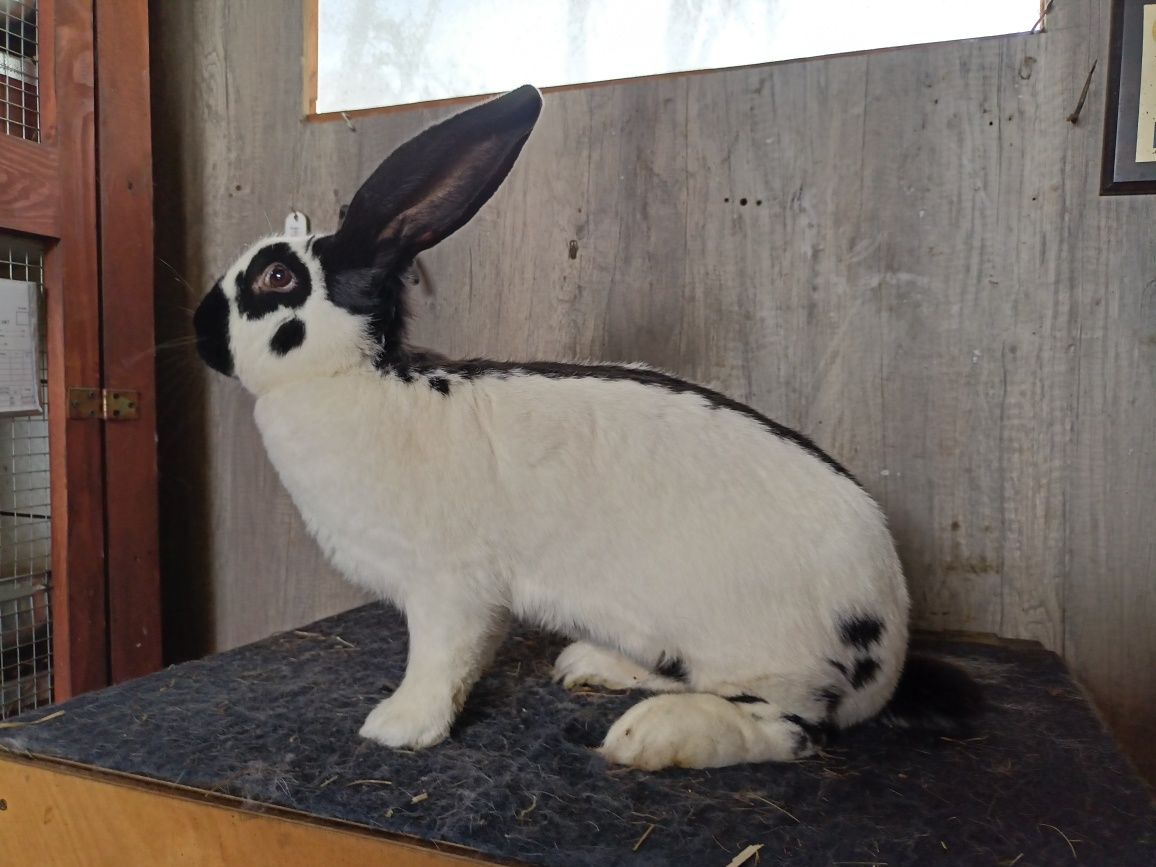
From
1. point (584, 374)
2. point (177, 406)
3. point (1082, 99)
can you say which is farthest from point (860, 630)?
point (177, 406)

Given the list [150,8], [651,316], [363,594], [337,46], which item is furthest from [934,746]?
[150,8]

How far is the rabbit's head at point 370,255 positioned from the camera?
915 millimetres

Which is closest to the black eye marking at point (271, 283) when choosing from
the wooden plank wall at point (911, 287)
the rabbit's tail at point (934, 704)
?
the wooden plank wall at point (911, 287)

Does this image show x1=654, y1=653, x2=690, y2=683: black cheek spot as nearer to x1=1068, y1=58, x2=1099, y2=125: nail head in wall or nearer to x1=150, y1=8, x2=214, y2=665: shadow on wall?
x1=1068, y1=58, x2=1099, y2=125: nail head in wall

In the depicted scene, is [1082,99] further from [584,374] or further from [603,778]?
[603,778]

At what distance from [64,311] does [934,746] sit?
1.38m

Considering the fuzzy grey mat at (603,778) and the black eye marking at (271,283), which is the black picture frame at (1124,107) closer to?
the fuzzy grey mat at (603,778)

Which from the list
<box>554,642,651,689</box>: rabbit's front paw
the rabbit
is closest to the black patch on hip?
the rabbit

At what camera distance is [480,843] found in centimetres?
64

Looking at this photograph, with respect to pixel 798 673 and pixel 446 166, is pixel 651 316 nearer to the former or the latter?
pixel 446 166

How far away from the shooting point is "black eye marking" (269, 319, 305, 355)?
93 centimetres

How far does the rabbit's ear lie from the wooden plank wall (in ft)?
1.31

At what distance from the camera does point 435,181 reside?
0.93m

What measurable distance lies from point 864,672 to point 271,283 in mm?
806
